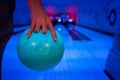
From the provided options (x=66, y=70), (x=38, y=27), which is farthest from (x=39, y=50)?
(x=66, y=70)

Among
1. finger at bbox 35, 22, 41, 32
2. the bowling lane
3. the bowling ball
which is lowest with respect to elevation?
the bowling lane

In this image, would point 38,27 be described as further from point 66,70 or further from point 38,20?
point 66,70

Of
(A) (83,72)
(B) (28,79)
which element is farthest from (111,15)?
(B) (28,79)

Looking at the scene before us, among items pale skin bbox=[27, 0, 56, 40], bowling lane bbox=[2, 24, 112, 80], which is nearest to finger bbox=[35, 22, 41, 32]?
pale skin bbox=[27, 0, 56, 40]

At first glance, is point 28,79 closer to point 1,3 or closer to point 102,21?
point 1,3

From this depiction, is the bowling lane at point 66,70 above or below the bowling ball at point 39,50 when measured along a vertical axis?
below

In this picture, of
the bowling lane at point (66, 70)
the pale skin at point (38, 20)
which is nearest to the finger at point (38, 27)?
the pale skin at point (38, 20)

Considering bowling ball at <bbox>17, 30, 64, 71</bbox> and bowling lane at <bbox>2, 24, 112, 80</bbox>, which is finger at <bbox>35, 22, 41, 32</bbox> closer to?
bowling ball at <bbox>17, 30, 64, 71</bbox>

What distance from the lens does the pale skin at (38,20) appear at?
765 millimetres

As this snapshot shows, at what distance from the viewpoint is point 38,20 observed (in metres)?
0.77

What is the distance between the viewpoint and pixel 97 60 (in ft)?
9.07

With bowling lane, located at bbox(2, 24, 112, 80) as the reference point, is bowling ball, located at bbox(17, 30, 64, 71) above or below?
above

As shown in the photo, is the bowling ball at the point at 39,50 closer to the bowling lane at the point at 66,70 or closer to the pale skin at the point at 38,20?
the pale skin at the point at 38,20

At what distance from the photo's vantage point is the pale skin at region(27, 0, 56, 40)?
77cm
